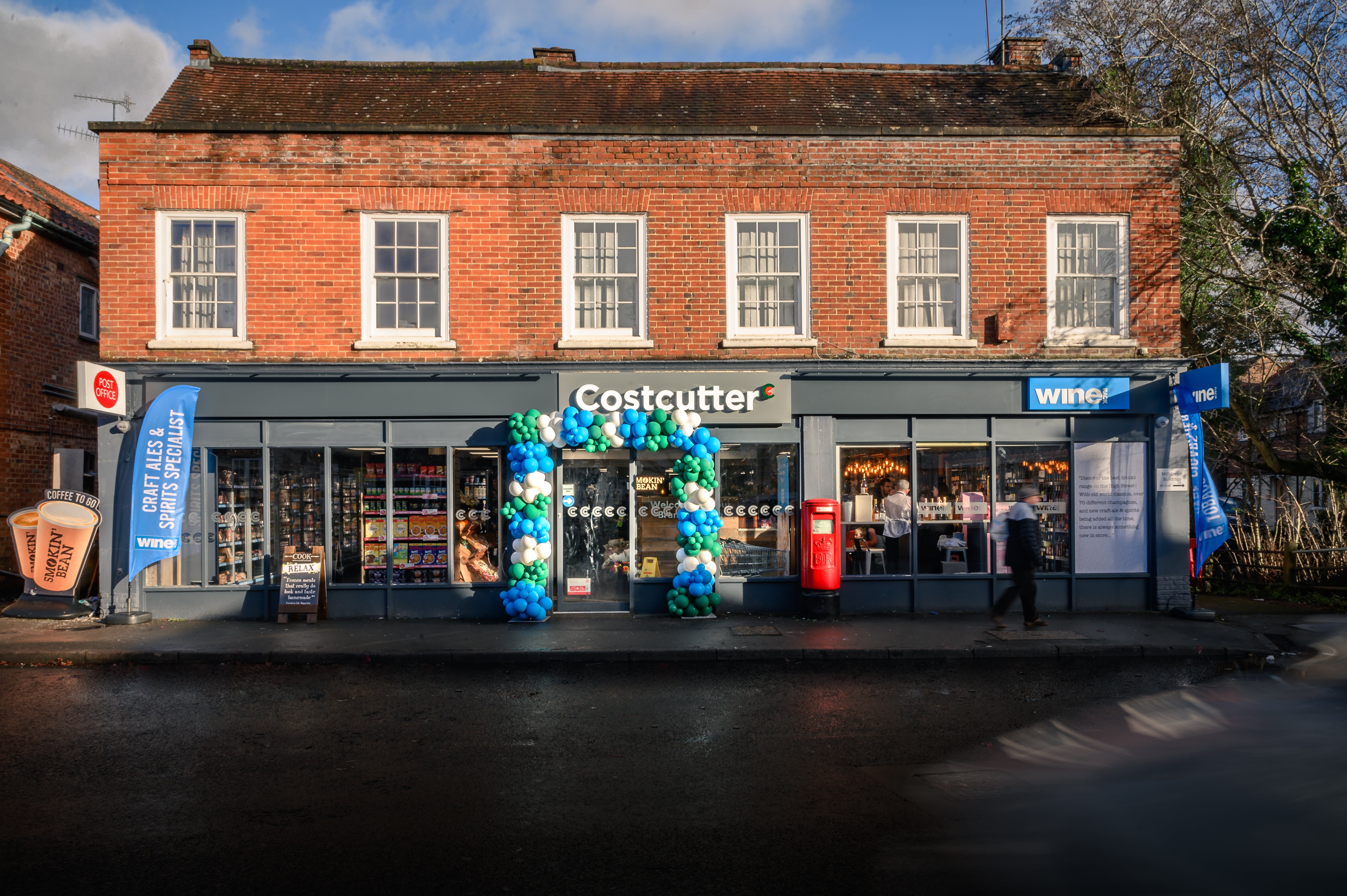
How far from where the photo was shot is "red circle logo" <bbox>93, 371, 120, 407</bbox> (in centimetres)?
1111

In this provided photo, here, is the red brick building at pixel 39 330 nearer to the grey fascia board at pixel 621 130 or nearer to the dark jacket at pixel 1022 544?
the grey fascia board at pixel 621 130

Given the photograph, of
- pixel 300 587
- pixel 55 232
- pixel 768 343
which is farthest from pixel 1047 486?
pixel 55 232

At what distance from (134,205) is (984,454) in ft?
43.0

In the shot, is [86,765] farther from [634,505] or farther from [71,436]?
[71,436]

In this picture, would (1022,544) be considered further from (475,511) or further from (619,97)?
(619,97)

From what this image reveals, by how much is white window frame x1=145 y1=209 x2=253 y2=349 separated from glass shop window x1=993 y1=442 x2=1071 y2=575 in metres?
11.4

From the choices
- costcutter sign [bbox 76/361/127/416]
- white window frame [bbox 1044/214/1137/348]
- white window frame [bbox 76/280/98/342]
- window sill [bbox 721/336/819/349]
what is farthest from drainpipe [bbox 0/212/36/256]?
white window frame [bbox 1044/214/1137/348]

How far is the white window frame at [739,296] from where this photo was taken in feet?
40.8

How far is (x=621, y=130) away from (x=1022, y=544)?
807cm

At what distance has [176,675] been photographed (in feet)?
29.5

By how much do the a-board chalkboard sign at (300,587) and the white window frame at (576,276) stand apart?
15.9 feet

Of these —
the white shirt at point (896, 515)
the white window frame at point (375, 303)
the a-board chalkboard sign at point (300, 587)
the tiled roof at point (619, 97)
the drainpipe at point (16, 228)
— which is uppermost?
the tiled roof at point (619, 97)

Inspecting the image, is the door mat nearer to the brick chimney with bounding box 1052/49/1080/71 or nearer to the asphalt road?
the asphalt road

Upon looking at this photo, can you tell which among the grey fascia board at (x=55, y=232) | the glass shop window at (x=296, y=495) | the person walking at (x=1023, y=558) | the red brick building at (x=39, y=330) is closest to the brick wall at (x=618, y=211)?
the glass shop window at (x=296, y=495)
